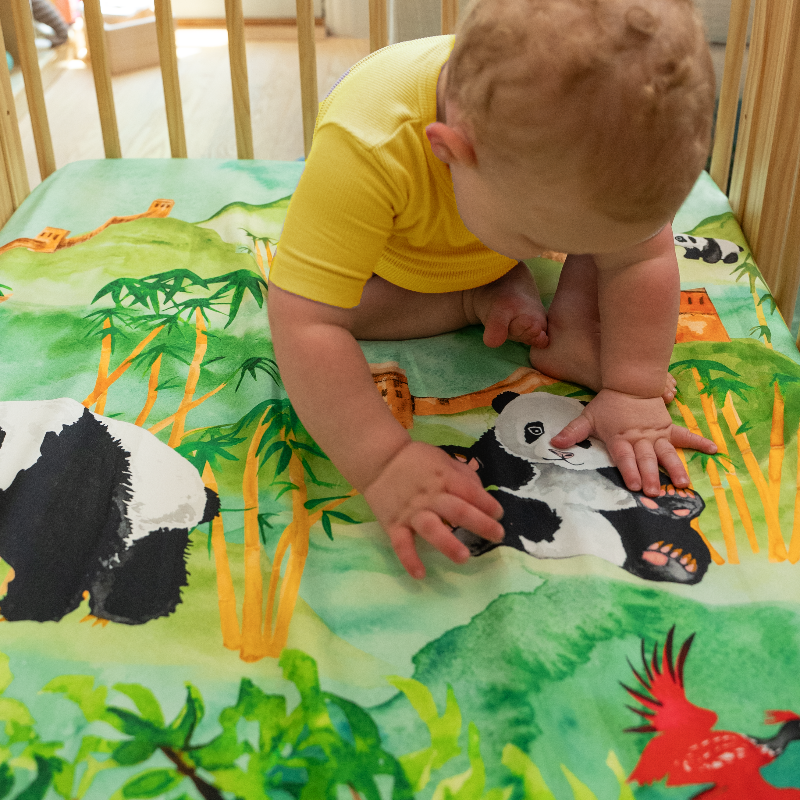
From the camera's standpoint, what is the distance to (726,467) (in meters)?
0.57

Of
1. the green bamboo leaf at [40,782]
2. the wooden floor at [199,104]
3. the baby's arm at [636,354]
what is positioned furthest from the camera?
the wooden floor at [199,104]

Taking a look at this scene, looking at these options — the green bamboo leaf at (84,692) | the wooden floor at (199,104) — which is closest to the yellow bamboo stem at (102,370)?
the green bamboo leaf at (84,692)

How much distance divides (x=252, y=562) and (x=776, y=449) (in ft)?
1.26

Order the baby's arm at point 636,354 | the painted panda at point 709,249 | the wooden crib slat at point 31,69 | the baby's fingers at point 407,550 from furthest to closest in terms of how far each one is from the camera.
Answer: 1. the wooden crib slat at point 31,69
2. the painted panda at point 709,249
3. the baby's arm at point 636,354
4. the baby's fingers at point 407,550

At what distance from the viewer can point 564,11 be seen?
0.39m

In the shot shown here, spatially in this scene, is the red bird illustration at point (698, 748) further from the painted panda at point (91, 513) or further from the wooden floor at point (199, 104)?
the wooden floor at point (199, 104)

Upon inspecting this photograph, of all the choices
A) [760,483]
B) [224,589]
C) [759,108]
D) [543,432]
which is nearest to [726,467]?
[760,483]

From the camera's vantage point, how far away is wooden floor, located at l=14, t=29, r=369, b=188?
167 centimetres

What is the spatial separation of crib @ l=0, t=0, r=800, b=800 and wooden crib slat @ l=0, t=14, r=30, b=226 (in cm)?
15

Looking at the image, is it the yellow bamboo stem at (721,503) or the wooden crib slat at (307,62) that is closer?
the yellow bamboo stem at (721,503)

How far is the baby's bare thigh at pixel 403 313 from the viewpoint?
0.68m

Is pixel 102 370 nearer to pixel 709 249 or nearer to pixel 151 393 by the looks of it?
pixel 151 393

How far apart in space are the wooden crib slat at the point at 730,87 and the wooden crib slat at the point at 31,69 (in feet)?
2.54

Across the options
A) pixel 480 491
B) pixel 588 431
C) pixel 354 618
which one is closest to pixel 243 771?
pixel 354 618
